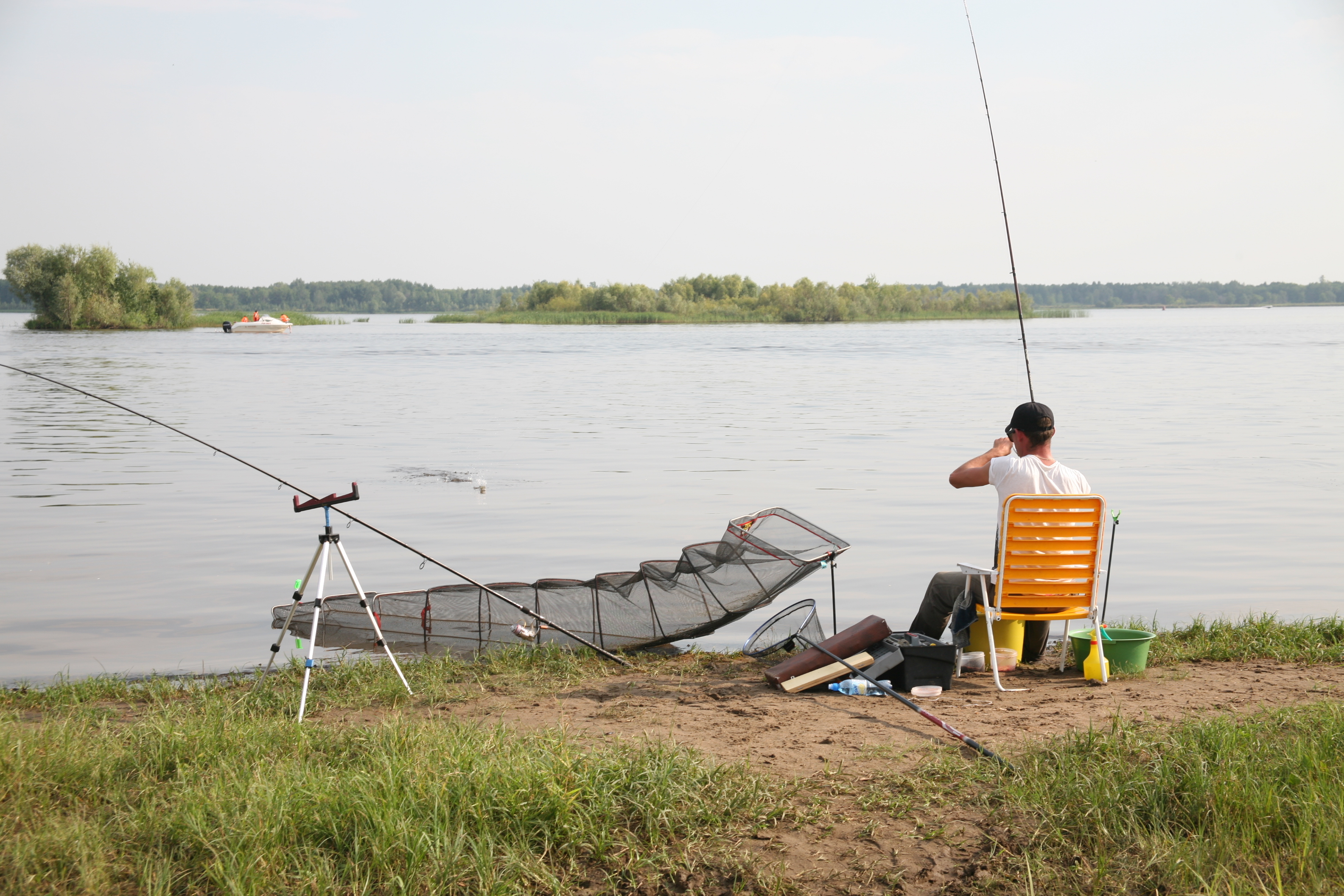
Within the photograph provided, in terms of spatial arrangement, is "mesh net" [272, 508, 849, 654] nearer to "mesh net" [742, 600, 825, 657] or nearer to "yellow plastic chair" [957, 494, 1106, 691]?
"mesh net" [742, 600, 825, 657]

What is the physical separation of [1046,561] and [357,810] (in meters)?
3.87

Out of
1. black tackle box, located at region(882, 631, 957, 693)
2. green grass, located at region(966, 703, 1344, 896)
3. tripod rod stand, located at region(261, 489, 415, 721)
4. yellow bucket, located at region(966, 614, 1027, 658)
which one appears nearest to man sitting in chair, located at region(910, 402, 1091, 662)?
yellow bucket, located at region(966, 614, 1027, 658)

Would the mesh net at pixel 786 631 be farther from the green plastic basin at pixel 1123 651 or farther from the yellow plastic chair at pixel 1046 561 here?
the green plastic basin at pixel 1123 651

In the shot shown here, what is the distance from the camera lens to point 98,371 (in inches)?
1481

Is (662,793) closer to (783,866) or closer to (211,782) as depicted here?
(783,866)

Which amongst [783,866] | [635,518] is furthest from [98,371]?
[783,866]

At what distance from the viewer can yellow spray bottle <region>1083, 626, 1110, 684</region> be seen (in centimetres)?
582

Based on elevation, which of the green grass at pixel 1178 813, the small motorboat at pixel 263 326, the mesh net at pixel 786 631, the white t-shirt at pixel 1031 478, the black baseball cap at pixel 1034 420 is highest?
the small motorboat at pixel 263 326

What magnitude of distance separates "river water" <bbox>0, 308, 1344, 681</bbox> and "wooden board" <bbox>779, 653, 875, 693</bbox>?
232 cm

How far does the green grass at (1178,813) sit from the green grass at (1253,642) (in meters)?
2.14

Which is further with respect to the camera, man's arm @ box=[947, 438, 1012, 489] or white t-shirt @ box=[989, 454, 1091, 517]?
man's arm @ box=[947, 438, 1012, 489]

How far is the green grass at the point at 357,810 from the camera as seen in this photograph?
138 inches

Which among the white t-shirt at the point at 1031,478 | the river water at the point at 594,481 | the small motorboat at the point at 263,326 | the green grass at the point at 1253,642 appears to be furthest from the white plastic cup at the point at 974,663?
the small motorboat at the point at 263,326

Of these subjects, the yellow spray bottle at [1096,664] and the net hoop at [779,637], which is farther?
the net hoop at [779,637]
